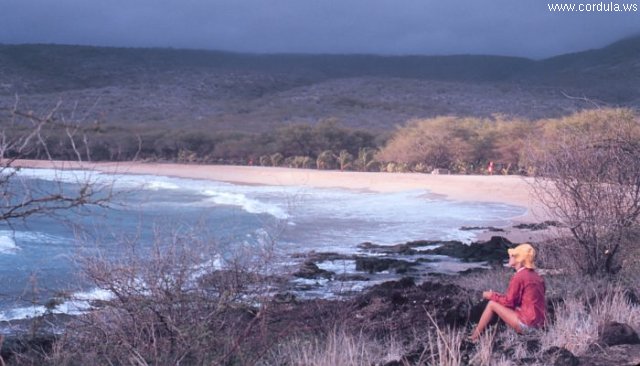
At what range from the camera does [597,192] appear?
418 inches

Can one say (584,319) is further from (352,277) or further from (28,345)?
(352,277)

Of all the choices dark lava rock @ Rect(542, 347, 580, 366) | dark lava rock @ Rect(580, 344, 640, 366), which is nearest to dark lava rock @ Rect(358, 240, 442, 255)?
dark lava rock @ Rect(580, 344, 640, 366)

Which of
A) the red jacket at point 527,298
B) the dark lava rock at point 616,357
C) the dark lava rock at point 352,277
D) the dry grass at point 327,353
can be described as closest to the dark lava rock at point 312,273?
the dark lava rock at point 352,277

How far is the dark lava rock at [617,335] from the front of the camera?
687 cm

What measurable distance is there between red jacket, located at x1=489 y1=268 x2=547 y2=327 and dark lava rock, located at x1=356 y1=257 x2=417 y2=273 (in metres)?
7.96

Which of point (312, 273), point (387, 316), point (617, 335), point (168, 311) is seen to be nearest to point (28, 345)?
point (168, 311)

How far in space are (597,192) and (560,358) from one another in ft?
16.2

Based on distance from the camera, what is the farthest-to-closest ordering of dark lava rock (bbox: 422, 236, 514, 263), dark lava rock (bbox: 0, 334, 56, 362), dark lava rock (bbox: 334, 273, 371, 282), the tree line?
the tree line, dark lava rock (bbox: 422, 236, 514, 263), dark lava rock (bbox: 334, 273, 371, 282), dark lava rock (bbox: 0, 334, 56, 362)

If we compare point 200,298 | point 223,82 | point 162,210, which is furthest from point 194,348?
point 223,82

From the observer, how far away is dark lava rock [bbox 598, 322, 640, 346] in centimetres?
687

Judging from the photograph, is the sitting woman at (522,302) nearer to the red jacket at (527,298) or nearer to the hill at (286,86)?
the red jacket at (527,298)

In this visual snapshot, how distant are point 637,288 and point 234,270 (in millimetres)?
5175

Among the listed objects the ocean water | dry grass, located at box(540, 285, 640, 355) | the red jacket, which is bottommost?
the ocean water

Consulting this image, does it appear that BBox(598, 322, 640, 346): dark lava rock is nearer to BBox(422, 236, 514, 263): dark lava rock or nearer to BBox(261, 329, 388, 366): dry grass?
BBox(261, 329, 388, 366): dry grass
